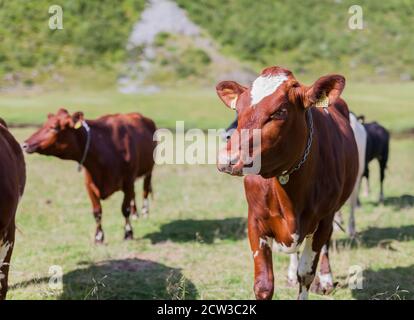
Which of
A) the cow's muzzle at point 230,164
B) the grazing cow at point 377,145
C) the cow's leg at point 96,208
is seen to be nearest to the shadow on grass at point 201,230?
the cow's leg at point 96,208

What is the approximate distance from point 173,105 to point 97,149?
21681 millimetres

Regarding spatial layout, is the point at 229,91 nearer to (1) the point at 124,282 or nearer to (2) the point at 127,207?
(1) the point at 124,282

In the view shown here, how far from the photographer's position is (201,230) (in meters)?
9.91

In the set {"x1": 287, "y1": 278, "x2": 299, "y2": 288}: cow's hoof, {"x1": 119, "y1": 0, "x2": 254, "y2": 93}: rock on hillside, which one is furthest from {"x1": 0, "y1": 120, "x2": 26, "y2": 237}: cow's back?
{"x1": 119, "y1": 0, "x2": 254, "y2": 93}: rock on hillside

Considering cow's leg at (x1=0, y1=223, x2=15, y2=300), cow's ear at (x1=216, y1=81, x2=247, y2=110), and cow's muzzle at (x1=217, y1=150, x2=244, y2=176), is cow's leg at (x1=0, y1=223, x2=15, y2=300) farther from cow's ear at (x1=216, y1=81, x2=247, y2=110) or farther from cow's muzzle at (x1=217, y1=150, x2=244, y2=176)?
cow's muzzle at (x1=217, y1=150, x2=244, y2=176)

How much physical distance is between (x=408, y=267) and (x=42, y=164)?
12019 mm

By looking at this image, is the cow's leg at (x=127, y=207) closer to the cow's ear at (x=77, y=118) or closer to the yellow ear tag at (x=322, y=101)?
the cow's ear at (x=77, y=118)

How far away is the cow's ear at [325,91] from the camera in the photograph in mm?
4387

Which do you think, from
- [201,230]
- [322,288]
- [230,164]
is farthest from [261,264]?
[201,230]

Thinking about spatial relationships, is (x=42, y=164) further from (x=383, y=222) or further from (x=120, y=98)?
(x=120, y=98)

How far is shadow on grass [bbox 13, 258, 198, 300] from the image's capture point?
6609 mm

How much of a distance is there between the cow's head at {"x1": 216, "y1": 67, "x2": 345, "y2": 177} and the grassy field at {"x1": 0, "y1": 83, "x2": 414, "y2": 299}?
2025 millimetres
